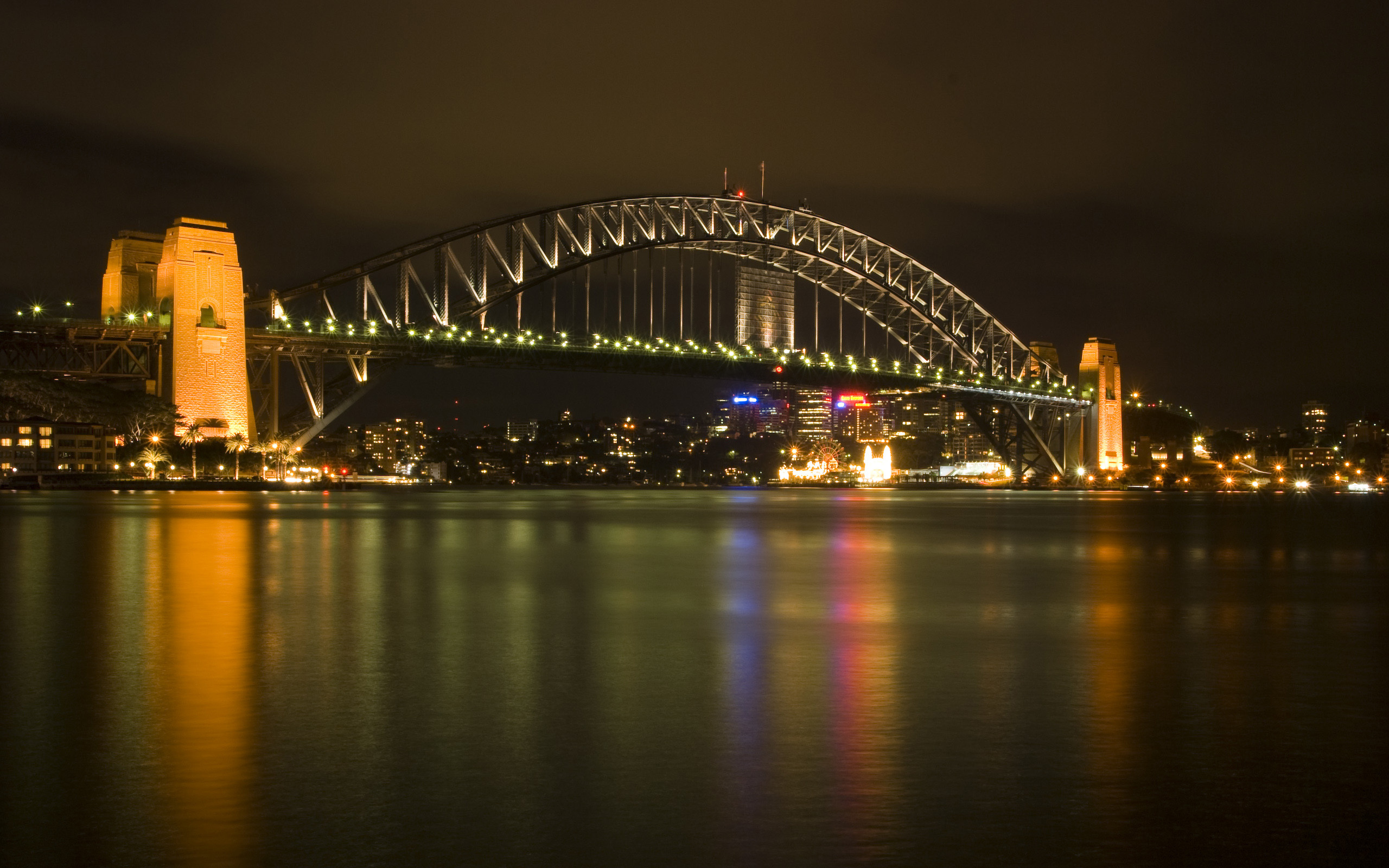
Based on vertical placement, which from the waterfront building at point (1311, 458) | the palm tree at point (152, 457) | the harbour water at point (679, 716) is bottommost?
the harbour water at point (679, 716)

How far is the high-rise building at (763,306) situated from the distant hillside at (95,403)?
34.0 m

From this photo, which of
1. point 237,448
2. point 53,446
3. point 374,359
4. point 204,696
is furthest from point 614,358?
point 204,696

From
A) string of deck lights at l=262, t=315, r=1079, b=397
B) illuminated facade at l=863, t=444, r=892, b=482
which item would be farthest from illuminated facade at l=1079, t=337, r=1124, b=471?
illuminated facade at l=863, t=444, r=892, b=482

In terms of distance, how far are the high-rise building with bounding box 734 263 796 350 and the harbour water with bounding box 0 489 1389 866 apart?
189ft

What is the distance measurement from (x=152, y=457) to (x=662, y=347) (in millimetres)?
27642

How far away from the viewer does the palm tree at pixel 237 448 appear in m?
51.3

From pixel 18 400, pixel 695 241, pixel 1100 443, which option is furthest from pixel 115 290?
pixel 1100 443

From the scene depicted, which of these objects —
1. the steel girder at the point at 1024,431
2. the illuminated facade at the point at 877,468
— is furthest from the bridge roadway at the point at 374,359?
the illuminated facade at the point at 877,468

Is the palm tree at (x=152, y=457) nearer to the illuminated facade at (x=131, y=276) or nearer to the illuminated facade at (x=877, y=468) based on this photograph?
the illuminated facade at (x=131, y=276)

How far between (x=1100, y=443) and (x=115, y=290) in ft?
228

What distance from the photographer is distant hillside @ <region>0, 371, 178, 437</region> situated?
49.4m

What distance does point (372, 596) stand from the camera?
1299 centimetres

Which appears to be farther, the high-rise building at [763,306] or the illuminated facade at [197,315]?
the high-rise building at [763,306]

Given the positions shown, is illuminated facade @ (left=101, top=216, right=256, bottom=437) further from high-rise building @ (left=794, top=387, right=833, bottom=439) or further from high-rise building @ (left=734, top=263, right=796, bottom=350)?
high-rise building @ (left=794, top=387, right=833, bottom=439)
